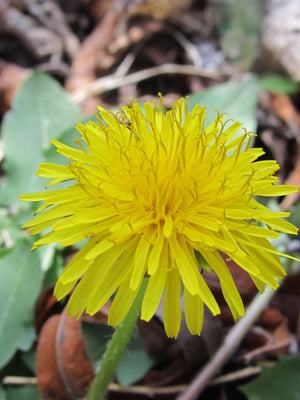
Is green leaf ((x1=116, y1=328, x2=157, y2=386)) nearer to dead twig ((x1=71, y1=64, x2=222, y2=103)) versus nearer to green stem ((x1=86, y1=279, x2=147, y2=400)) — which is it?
green stem ((x1=86, y1=279, x2=147, y2=400))

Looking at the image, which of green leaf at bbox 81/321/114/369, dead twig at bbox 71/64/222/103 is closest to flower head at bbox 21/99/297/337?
green leaf at bbox 81/321/114/369

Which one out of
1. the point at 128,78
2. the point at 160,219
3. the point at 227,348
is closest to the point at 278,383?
the point at 227,348

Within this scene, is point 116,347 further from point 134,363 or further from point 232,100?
point 232,100

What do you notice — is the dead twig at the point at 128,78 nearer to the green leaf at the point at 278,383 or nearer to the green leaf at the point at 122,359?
the green leaf at the point at 122,359

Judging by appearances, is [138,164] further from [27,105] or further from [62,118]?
[27,105]

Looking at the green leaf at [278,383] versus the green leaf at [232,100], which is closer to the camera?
the green leaf at [278,383]

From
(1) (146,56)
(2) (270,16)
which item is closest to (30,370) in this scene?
(1) (146,56)

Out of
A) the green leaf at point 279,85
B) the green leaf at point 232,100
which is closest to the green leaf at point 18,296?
the green leaf at point 232,100
